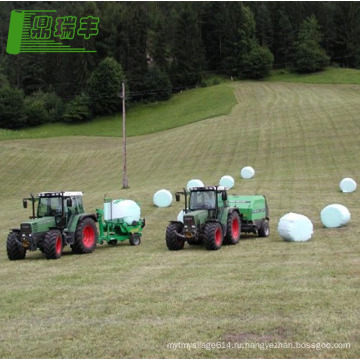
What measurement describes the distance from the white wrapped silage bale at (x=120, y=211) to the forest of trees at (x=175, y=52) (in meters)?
69.3

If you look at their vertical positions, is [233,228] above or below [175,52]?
below

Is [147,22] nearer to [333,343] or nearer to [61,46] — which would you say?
[61,46]

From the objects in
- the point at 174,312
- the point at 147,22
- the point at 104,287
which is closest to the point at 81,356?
the point at 174,312

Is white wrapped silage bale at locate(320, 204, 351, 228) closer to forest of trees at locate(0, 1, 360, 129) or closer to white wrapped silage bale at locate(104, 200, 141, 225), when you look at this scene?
white wrapped silage bale at locate(104, 200, 141, 225)

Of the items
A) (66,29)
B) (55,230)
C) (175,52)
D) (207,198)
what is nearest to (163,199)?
(207,198)

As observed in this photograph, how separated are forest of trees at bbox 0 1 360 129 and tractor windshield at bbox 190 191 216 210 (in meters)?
71.0

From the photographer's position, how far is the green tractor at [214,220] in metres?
17.4

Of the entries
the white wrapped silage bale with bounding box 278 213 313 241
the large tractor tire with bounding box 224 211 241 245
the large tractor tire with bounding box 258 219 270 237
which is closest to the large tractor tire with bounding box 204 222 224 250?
the large tractor tire with bounding box 224 211 241 245

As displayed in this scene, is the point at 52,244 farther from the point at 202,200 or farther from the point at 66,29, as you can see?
the point at 66,29

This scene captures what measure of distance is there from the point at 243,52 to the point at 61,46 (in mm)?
32564

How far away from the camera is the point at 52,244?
54.9 feet

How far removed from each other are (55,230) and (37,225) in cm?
55

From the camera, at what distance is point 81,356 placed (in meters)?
7.94

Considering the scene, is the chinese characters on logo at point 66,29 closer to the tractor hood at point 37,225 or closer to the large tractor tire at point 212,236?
the tractor hood at point 37,225
